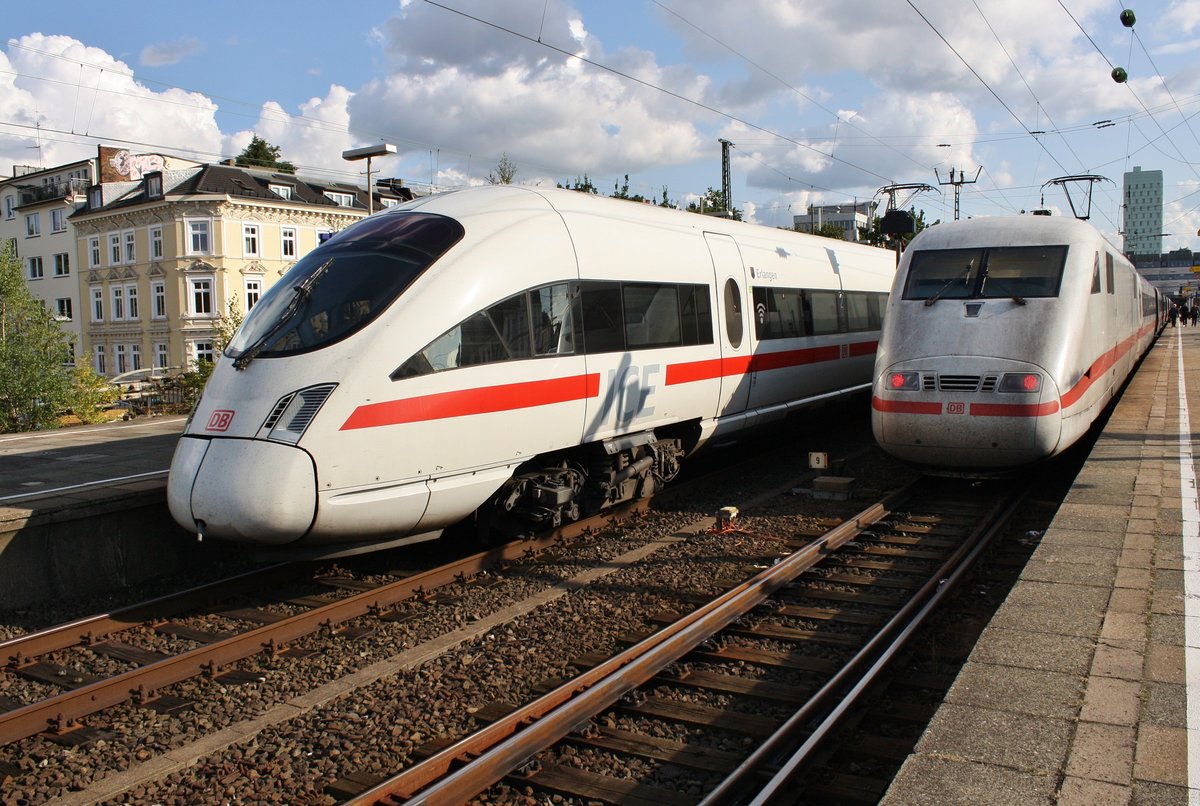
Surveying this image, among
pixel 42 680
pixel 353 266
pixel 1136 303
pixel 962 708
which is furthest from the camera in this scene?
pixel 1136 303

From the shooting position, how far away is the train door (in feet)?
33.8

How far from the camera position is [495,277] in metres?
7.27

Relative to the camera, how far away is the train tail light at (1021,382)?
8.97 meters

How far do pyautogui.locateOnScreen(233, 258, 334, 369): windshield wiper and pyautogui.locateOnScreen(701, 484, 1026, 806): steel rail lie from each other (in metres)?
4.47

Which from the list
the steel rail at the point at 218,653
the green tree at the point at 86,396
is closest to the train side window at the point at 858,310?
the steel rail at the point at 218,653

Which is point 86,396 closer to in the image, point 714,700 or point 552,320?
point 552,320

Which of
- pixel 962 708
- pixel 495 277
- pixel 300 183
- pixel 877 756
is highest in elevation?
pixel 300 183

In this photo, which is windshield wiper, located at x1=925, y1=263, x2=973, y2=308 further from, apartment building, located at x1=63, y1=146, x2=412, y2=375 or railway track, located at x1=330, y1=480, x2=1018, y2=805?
apartment building, located at x1=63, y1=146, x2=412, y2=375

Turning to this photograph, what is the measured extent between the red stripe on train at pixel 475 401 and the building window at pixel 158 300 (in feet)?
150

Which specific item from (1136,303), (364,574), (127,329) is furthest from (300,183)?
(364,574)

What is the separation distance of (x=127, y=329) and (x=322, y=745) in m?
52.0

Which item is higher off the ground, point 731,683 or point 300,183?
point 300,183

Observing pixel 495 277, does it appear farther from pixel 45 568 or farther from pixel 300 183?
pixel 300 183

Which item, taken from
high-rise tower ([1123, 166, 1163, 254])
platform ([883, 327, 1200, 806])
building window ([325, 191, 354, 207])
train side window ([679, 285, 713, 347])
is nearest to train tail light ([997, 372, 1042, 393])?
platform ([883, 327, 1200, 806])
